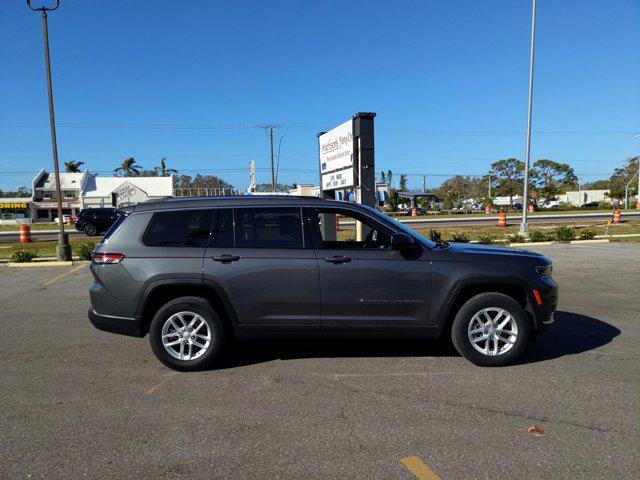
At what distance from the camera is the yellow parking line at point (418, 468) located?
2931 mm

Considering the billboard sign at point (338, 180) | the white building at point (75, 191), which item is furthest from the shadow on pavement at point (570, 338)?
the white building at point (75, 191)

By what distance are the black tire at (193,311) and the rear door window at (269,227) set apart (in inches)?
29.1

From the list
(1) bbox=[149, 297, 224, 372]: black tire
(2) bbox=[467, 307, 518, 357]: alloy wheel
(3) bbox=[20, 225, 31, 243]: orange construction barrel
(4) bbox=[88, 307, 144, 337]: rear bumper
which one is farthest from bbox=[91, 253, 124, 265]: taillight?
(3) bbox=[20, 225, 31, 243]: orange construction barrel

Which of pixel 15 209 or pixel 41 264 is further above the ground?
pixel 15 209

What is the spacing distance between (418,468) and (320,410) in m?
1.09

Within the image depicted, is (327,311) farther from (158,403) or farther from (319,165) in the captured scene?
(319,165)

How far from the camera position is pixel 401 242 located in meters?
4.70

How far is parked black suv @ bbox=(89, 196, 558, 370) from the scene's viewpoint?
4762 mm

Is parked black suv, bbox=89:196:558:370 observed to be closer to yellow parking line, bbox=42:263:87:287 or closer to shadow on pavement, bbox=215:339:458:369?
shadow on pavement, bbox=215:339:458:369

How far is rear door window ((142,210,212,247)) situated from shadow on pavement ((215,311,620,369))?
1371mm

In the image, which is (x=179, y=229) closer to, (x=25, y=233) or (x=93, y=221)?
(x=25, y=233)

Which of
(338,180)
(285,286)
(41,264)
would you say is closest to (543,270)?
(285,286)

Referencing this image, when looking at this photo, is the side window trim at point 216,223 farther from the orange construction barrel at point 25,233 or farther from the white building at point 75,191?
the white building at point 75,191

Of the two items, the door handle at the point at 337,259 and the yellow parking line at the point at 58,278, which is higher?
the door handle at the point at 337,259
